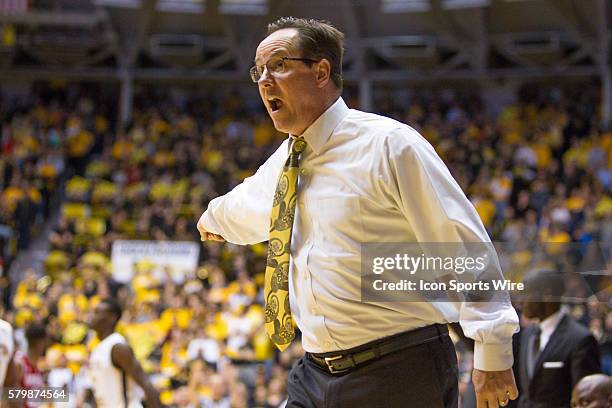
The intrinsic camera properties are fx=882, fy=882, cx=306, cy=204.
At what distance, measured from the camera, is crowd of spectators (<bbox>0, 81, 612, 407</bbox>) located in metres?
9.74

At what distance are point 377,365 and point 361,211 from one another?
476 millimetres

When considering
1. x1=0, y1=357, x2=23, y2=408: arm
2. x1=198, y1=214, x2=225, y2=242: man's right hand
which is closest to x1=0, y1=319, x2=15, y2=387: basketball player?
x1=0, y1=357, x2=23, y2=408: arm

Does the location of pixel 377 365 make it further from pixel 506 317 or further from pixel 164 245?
pixel 164 245

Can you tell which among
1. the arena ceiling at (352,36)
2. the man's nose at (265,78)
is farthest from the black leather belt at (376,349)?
the arena ceiling at (352,36)

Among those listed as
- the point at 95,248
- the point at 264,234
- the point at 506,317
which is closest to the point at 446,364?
the point at 506,317

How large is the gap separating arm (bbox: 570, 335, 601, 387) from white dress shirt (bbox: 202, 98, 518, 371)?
215cm

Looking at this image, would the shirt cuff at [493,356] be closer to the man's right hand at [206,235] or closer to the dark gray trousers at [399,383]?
the dark gray trousers at [399,383]

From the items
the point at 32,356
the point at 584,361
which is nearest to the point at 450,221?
the point at 584,361

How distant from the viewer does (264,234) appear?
3.27 meters

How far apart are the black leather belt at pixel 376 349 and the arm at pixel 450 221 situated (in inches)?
10.1

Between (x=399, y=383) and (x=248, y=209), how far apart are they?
894 mm

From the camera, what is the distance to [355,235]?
2715mm

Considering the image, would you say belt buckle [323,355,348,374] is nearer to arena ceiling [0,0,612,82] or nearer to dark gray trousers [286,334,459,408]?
dark gray trousers [286,334,459,408]

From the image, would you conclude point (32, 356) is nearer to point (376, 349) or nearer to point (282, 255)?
point (282, 255)
